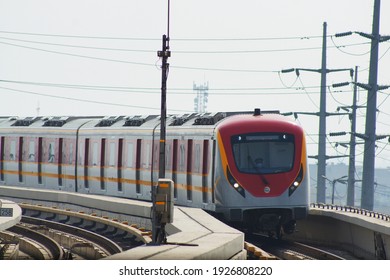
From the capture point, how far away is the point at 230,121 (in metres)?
29.4

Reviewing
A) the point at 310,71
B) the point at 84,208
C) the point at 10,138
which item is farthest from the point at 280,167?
the point at 310,71

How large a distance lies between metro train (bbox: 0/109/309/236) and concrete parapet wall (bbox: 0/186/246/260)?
39.6 inches

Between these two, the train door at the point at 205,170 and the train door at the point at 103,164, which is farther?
the train door at the point at 103,164

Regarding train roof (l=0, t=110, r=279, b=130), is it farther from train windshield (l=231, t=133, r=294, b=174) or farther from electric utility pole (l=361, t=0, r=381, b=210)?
electric utility pole (l=361, t=0, r=381, b=210)

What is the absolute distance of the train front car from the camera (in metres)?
28.7

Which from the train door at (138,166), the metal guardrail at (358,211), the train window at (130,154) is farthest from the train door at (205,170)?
the train window at (130,154)

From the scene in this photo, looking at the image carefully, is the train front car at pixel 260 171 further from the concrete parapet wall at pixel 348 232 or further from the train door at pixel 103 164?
the train door at pixel 103 164

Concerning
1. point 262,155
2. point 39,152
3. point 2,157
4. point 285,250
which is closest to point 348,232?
point 285,250

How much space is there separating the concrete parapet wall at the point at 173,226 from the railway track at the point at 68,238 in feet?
1.67

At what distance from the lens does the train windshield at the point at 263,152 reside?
28.8m

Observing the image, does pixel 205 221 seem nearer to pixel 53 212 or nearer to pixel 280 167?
pixel 280 167

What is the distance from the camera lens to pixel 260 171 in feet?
94.4

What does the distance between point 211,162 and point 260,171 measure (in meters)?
1.49

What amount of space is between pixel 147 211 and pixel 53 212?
30.6 ft
